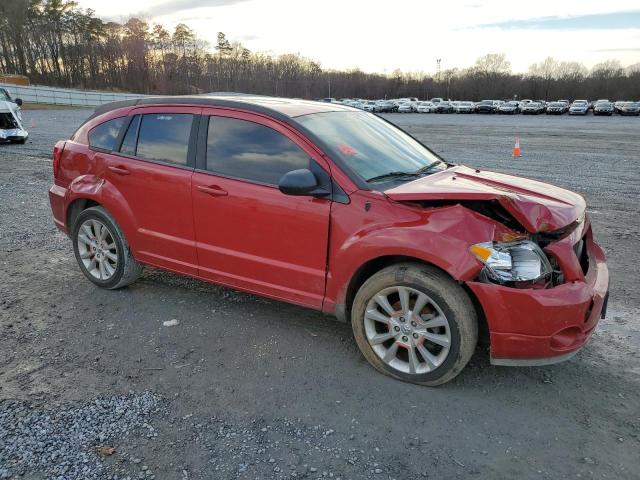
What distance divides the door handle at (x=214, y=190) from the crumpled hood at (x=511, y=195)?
1344mm

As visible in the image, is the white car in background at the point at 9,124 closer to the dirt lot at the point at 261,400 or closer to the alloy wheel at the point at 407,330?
the dirt lot at the point at 261,400

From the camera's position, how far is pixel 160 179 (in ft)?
14.2

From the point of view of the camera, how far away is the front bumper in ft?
9.78

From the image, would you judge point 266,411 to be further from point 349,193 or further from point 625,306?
point 625,306

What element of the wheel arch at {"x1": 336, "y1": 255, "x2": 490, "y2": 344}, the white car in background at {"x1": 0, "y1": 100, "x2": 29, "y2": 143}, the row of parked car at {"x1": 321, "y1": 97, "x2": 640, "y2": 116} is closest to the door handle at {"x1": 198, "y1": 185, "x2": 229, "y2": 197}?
the wheel arch at {"x1": 336, "y1": 255, "x2": 490, "y2": 344}

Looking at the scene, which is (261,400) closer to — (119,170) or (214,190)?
(214,190)

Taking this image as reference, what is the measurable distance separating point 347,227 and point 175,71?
112 m

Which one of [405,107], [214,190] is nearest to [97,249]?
[214,190]

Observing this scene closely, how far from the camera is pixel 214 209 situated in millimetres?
4043

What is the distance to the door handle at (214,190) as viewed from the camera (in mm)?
3973

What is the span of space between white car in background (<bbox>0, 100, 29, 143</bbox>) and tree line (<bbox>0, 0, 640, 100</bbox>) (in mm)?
78638

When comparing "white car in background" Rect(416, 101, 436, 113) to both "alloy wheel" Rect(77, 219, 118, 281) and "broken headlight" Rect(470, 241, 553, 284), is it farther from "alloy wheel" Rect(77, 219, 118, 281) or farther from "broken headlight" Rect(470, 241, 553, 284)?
"broken headlight" Rect(470, 241, 553, 284)

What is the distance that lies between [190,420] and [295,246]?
1.39 m

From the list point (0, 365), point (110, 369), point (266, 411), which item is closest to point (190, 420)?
point (266, 411)
